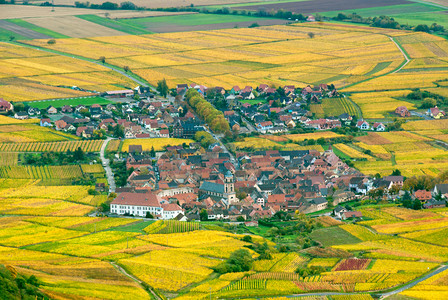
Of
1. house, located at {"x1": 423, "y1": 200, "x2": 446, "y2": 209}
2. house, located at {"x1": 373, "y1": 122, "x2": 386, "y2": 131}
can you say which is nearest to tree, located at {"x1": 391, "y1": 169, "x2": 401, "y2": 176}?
house, located at {"x1": 423, "y1": 200, "x2": 446, "y2": 209}

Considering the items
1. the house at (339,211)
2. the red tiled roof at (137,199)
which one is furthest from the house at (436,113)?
the red tiled roof at (137,199)

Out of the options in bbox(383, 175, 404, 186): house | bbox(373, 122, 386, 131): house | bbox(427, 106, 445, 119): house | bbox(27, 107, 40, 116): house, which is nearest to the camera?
bbox(383, 175, 404, 186): house

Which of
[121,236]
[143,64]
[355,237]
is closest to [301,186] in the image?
[355,237]

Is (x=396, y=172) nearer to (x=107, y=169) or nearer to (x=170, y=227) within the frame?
(x=170, y=227)

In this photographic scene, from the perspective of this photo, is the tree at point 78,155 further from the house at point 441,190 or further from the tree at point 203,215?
the house at point 441,190

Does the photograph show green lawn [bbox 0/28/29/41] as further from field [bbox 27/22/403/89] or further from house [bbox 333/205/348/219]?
house [bbox 333/205/348/219]

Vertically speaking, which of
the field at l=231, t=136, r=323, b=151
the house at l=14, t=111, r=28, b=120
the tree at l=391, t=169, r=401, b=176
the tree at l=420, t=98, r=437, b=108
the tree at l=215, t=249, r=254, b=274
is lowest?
the house at l=14, t=111, r=28, b=120
